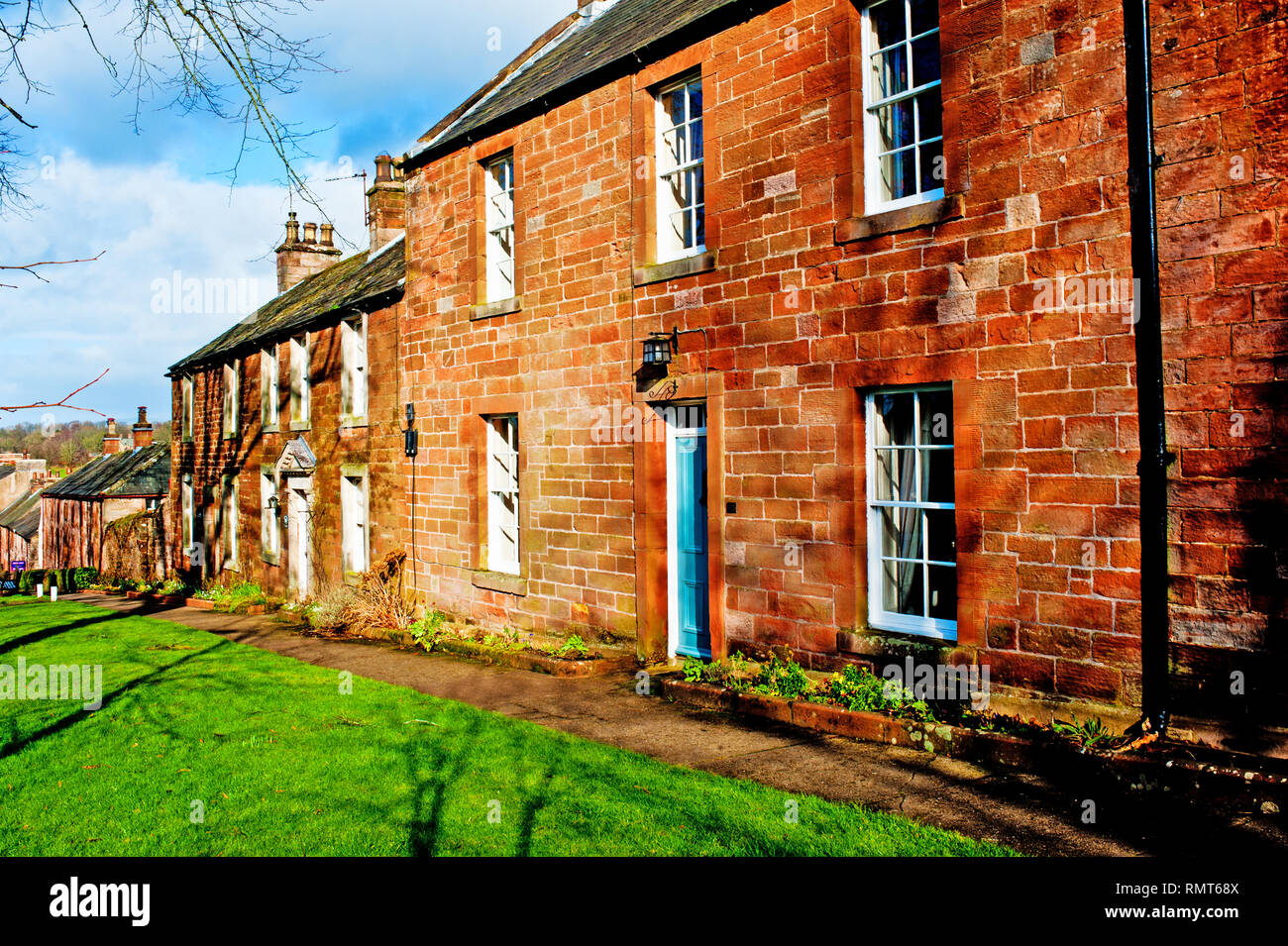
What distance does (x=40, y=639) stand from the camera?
13.1 metres

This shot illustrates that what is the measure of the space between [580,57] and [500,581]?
713cm

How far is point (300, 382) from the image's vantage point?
59.4 ft

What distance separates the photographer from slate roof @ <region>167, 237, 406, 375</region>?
1547 cm

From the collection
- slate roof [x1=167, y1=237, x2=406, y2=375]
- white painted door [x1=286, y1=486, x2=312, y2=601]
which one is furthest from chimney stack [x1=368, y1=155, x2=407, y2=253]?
white painted door [x1=286, y1=486, x2=312, y2=601]

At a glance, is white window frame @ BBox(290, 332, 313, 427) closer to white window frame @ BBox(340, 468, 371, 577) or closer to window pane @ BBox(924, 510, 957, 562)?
→ white window frame @ BBox(340, 468, 371, 577)

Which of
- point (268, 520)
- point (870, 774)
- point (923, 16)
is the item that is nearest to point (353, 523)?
point (268, 520)

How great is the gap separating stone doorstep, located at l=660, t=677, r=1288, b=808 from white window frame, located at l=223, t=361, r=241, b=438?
17560mm

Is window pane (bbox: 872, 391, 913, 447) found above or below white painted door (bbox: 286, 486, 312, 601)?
above

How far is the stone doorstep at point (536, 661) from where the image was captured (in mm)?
9297

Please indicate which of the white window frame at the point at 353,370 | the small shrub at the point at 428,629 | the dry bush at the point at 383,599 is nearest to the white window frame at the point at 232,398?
the white window frame at the point at 353,370

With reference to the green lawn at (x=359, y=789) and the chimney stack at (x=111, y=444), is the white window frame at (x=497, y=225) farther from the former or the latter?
the chimney stack at (x=111, y=444)
